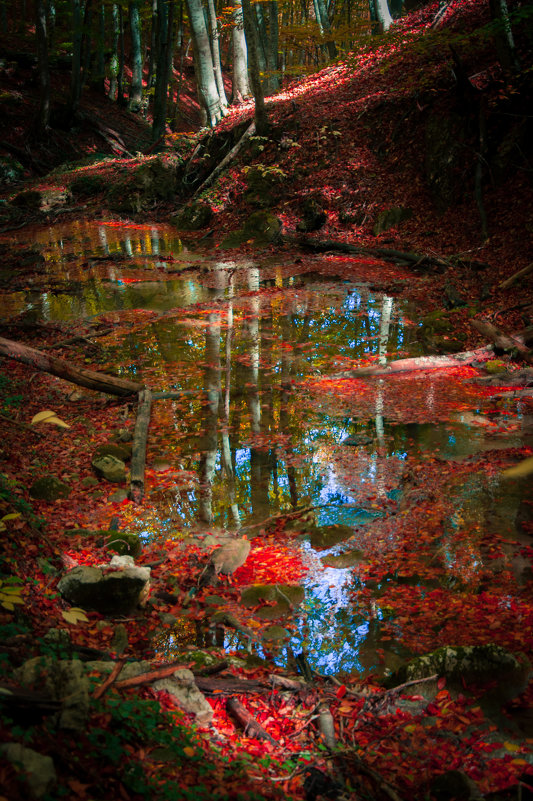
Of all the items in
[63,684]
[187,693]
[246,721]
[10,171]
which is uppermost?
[10,171]

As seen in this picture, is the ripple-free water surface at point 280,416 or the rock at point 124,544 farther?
the ripple-free water surface at point 280,416

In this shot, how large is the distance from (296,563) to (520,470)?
2.69 meters

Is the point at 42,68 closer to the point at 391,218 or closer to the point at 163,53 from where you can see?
the point at 163,53

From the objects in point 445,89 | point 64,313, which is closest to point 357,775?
point 64,313

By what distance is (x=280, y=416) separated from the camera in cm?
741

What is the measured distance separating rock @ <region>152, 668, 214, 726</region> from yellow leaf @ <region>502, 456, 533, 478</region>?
12.9ft

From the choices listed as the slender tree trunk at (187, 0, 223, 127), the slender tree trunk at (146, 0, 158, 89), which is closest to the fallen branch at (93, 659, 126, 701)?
the slender tree trunk at (187, 0, 223, 127)

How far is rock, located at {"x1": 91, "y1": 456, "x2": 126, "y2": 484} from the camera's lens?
19.9ft

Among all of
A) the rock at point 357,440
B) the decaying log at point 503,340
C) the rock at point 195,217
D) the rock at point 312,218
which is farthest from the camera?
the rock at point 195,217

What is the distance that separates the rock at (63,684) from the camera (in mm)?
2371

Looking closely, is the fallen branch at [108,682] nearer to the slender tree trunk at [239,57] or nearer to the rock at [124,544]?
the rock at [124,544]

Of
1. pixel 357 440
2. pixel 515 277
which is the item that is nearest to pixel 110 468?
pixel 357 440

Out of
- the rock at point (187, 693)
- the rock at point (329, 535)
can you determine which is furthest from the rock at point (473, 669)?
the rock at point (329, 535)

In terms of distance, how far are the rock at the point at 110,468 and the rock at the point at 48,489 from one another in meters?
0.47
